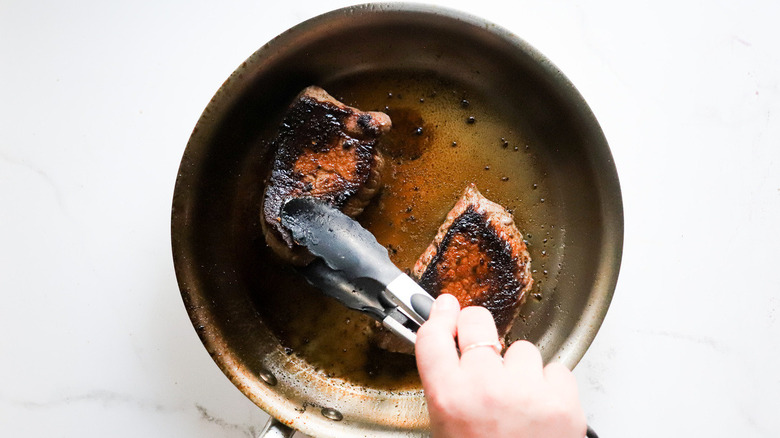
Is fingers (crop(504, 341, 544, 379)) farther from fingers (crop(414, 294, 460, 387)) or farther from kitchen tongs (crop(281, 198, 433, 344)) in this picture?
kitchen tongs (crop(281, 198, 433, 344))

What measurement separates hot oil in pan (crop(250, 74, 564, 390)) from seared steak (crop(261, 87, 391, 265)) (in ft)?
0.30

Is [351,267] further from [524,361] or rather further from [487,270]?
[524,361]

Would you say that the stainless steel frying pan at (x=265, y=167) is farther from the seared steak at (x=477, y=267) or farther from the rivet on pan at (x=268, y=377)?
the seared steak at (x=477, y=267)

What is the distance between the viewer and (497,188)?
1.61m

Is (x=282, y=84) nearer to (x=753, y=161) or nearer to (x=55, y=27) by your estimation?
(x=55, y=27)

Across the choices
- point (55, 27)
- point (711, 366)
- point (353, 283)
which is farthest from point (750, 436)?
point (55, 27)

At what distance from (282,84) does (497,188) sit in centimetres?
66

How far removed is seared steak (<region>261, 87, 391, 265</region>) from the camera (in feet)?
4.96

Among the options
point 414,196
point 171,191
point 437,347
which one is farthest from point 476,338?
point 171,191

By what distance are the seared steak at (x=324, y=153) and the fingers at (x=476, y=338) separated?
0.53m

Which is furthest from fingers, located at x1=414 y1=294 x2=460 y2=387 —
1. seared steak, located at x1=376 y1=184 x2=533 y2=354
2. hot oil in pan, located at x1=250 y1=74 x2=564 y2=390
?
hot oil in pan, located at x1=250 y1=74 x2=564 y2=390

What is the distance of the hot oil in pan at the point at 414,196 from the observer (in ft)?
5.25

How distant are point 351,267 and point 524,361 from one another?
1.63ft

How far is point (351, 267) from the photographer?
1.41 meters
